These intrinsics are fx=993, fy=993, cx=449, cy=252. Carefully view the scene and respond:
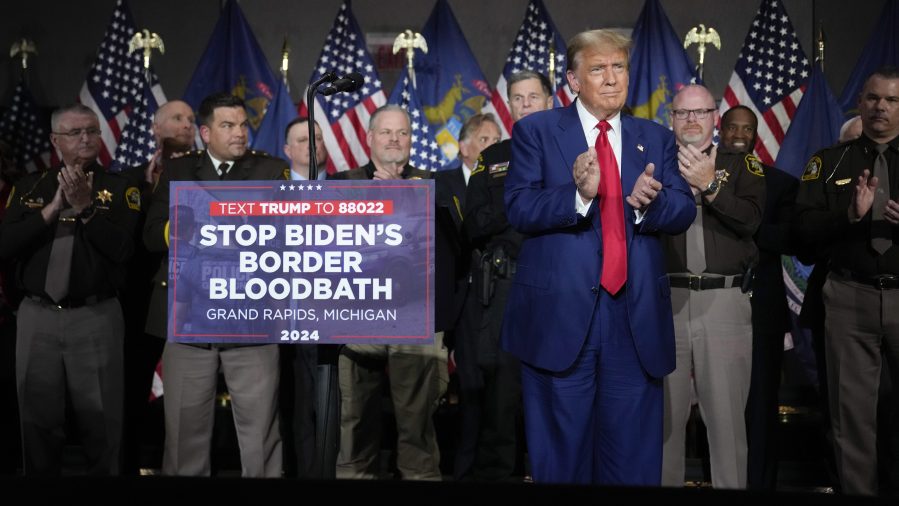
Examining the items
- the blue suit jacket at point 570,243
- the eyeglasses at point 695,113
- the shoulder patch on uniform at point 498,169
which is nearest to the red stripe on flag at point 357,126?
the shoulder patch on uniform at point 498,169

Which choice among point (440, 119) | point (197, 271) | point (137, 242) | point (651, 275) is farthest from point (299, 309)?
point (440, 119)

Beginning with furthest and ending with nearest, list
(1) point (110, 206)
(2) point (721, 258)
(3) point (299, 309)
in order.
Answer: (1) point (110, 206) → (2) point (721, 258) → (3) point (299, 309)

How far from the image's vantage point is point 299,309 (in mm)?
3020

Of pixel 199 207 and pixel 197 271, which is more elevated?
pixel 199 207

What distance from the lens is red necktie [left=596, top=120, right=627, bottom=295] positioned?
3.11 meters

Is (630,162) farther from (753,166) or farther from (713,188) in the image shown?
(753,166)

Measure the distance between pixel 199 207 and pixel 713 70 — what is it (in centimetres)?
692

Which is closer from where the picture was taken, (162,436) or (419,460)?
(419,460)

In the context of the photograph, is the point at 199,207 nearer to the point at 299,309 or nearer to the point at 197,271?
the point at 197,271

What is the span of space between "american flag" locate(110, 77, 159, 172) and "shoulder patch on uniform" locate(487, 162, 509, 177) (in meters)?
3.17

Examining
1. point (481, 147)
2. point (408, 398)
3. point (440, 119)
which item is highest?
point (440, 119)

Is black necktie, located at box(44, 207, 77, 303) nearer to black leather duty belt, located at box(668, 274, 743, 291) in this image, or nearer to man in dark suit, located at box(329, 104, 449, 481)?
man in dark suit, located at box(329, 104, 449, 481)

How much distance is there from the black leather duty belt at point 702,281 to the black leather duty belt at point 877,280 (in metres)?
0.53

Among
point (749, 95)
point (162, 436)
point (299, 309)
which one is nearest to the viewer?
point (299, 309)
